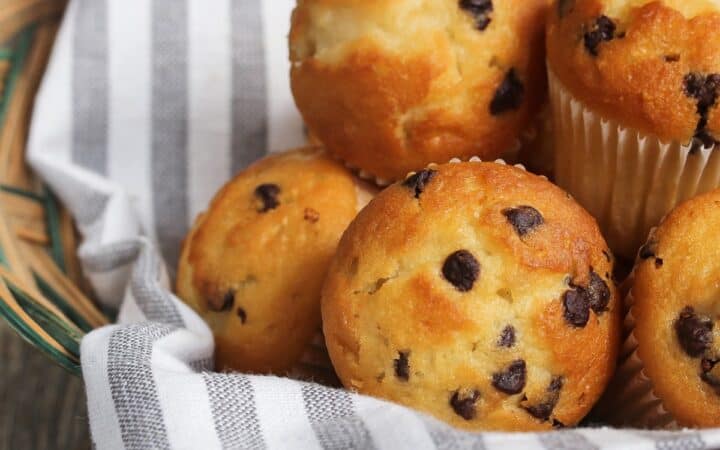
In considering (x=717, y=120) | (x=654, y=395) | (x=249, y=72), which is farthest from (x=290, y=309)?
(x=249, y=72)

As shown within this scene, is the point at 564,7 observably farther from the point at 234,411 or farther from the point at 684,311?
the point at 234,411

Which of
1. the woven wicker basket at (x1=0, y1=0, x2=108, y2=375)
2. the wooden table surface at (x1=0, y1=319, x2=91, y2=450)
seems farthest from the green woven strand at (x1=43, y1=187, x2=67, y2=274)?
the wooden table surface at (x1=0, y1=319, x2=91, y2=450)

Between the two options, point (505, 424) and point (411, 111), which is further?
point (411, 111)

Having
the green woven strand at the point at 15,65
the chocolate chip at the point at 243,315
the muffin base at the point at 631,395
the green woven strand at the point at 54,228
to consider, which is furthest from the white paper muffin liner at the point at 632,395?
the green woven strand at the point at 15,65

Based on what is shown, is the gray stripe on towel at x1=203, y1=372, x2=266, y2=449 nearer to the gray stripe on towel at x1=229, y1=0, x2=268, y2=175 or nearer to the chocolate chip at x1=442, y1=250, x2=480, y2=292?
the chocolate chip at x1=442, y1=250, x2=480, y2=292

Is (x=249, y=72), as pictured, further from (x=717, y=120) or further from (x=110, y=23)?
(x=717, y=120)
